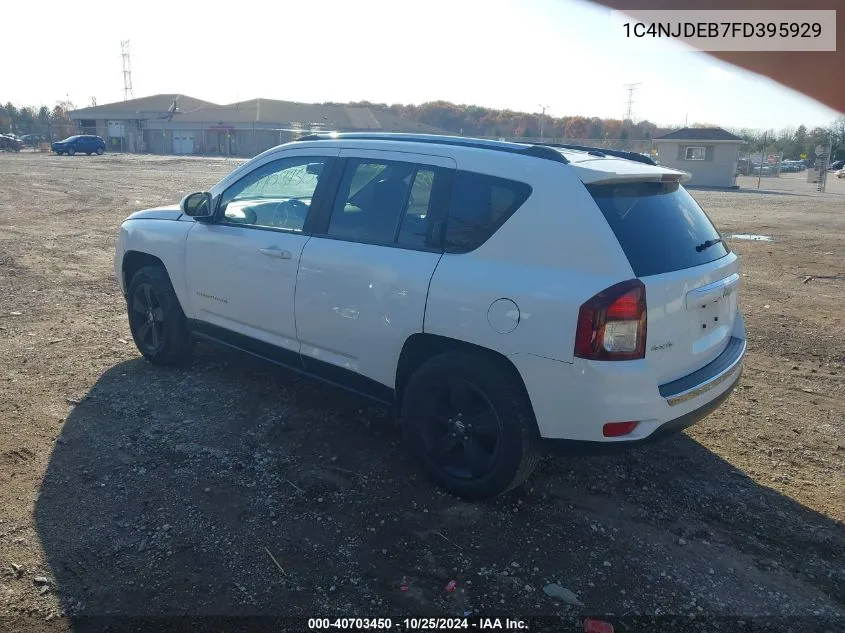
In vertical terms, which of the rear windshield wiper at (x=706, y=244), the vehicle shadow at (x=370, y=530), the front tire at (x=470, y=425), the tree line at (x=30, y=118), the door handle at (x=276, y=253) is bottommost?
the vehicle shadow at (x=370, y=530)

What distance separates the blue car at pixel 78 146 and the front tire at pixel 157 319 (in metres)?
53.2

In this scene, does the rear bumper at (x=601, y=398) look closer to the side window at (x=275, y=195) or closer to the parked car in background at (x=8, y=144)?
the side window at (x=275, y=195)

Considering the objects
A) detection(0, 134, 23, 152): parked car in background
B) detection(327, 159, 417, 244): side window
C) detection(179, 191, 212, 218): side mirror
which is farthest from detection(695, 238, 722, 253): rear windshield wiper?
detection(0, 134, 23, 152): parked car in background

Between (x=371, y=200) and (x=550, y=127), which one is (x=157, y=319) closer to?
(x=371, y=200)

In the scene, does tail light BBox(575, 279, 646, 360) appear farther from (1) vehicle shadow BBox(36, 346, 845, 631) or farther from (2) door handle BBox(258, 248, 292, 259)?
(2) door handle BBox(258, 248, 292, 259)

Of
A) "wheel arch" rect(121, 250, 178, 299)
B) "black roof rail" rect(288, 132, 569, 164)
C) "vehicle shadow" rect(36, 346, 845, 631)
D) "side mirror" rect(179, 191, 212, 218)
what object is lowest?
"vehicle shadow" rect(36, 346, 845, 631)

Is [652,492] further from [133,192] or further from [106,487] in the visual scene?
[133,192]

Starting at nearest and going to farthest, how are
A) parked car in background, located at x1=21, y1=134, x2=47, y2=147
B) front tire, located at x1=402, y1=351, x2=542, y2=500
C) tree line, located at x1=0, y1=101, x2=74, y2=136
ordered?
front tire, located at x1=402, y1=351, x2=542, y2=500 < parked car in background, located at x1=21, y1=134, x2=47, y2=147 < tree line, located at x1=0, y1=101, x2=74, y2=136

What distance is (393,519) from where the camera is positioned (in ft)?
11.8

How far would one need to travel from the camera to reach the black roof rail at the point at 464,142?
3648mm

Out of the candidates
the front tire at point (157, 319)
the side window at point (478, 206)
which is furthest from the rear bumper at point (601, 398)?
the front tire at point (157, 319)

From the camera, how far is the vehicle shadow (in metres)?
3.02

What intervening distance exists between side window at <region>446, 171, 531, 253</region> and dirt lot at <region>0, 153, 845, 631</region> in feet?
4.78

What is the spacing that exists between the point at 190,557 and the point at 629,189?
9.51 ft
